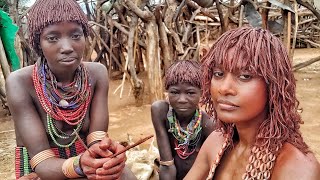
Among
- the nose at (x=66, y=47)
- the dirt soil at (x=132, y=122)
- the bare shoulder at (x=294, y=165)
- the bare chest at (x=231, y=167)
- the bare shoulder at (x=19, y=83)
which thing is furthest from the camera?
the dirt soil at (x=132, y=122)

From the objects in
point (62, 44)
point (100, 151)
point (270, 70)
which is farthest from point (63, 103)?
point (270, 70)

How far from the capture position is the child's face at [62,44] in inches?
84.4

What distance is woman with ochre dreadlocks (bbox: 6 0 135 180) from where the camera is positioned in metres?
2.14

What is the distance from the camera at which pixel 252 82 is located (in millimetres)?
1454

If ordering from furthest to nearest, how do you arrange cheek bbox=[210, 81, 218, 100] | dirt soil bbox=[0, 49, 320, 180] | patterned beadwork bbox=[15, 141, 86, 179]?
dirt soil bbox=[0, 49, 320, 180]
patterned beadwork bbox=[15, 141, 86, 179]
cheek bbox=[210, 81, 218, 100]

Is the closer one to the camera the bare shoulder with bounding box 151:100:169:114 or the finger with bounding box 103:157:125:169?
the finger with bounding box 103:157:125:169

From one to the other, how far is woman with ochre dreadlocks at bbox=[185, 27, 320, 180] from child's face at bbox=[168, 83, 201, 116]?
3.66 feet

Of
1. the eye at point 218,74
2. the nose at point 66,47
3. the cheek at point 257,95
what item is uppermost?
the nose at point 66,47

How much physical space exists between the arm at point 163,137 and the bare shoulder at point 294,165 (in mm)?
1415

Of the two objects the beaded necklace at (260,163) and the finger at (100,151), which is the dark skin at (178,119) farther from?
the beaded necklace at (260,163)

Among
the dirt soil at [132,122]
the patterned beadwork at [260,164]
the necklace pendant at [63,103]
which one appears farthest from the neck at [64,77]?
the dirt soil at [132,122]

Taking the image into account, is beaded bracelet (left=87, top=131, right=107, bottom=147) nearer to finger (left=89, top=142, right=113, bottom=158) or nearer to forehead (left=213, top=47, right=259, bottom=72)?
finger (left=89, top=142, right=113, bottom=158)

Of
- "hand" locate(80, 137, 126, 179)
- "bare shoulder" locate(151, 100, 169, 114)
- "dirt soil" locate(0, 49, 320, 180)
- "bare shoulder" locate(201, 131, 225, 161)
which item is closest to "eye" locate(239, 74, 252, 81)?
"bare shoulder" locate(201, 131, 225, 161)

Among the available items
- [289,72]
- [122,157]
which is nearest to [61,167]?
[122,157]
